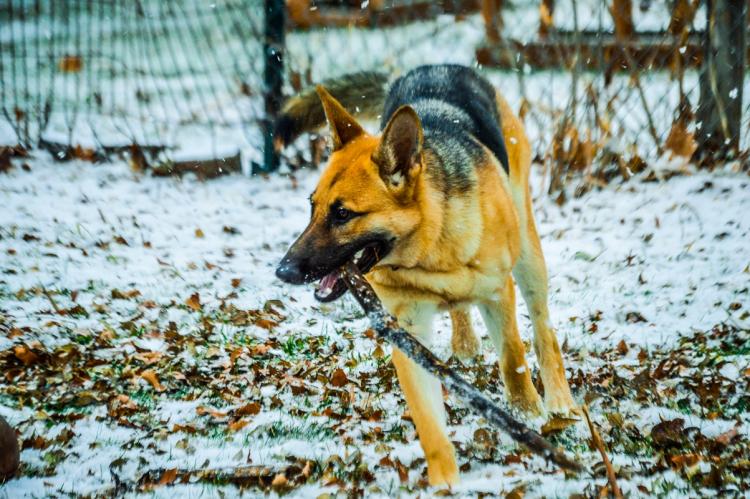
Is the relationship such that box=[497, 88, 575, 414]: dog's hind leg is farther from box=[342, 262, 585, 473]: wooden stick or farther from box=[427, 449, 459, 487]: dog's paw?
box=[342, 262, 585, 473]: wooden stick

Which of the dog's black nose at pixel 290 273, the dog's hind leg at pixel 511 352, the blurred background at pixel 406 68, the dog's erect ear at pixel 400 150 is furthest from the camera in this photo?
the blurred background at pixel 406 68

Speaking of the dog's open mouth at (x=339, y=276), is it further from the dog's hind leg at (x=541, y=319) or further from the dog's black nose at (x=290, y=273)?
the dog's hind leg at (x=541, y=319)

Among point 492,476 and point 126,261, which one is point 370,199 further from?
point 126,261

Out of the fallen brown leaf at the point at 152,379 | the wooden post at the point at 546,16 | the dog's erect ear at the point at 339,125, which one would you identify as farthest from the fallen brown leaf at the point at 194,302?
the wooden post at the point at 546,16

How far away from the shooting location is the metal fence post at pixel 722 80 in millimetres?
6969

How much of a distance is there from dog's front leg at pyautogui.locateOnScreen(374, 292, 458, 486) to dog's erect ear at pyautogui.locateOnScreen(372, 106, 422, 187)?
1.77ft

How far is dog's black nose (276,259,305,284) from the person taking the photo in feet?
10.9

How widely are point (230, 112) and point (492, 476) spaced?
7121mm

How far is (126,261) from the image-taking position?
21.5 feet

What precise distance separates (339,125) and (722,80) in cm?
455

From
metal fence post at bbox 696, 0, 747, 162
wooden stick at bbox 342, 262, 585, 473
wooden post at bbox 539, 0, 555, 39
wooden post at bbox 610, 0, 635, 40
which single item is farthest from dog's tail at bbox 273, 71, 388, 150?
metal fence post at bbox 696, 0, 747, 162

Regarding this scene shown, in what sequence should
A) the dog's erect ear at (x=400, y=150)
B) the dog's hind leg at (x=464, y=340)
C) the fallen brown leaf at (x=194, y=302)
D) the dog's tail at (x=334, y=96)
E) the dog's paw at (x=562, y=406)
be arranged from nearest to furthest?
the dog's erect ear at (x=400, y=150), the dog's paw at (x=562, y=406), the dog's hind leg at (x=464, y=340), the dog's tail at (x=334, y=96), the fallen brown leaf at (x=194, y=302)

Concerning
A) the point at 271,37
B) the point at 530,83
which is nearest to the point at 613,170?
the point at 530,83

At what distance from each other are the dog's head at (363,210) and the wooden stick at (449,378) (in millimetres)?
110
